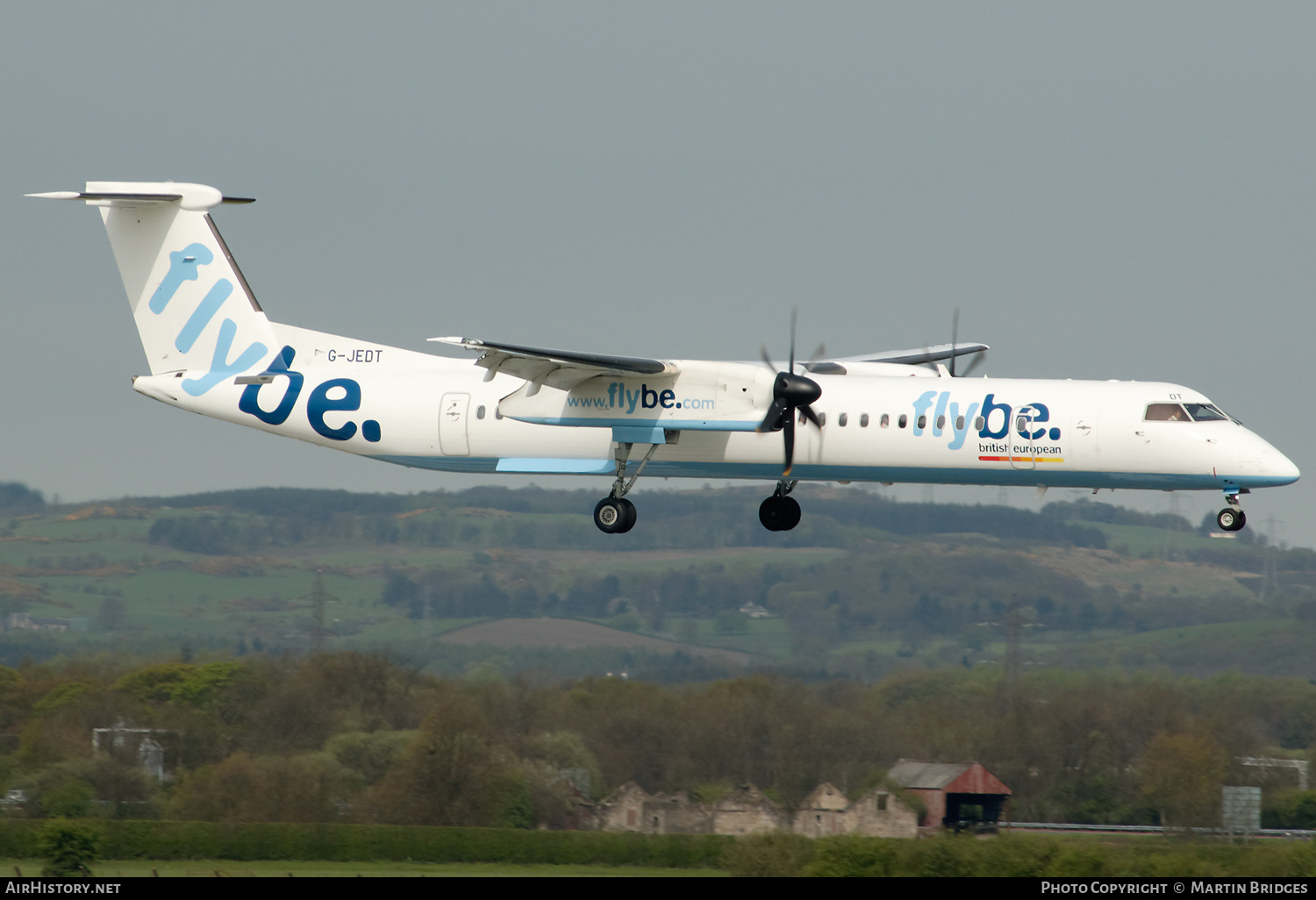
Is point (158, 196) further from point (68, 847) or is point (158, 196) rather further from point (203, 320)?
point (68, 847)

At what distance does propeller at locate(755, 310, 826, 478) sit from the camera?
24.3 meters

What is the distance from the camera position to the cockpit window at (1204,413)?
2412 centimetres

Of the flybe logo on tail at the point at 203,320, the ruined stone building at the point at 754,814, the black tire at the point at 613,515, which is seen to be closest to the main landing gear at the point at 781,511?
the black tire at the point at 613,515

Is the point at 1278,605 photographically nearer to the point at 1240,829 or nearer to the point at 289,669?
the point at 1240,829

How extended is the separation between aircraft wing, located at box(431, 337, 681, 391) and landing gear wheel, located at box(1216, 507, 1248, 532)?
8.92 meters

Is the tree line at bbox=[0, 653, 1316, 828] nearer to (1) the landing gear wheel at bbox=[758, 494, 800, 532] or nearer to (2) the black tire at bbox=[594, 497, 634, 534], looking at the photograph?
(2) the black tire at bbox=[594, 497, 634, 534]

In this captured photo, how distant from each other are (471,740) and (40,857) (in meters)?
10.8

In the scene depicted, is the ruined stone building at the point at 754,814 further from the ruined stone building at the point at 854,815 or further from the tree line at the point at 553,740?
the tree line at the point at 553,740

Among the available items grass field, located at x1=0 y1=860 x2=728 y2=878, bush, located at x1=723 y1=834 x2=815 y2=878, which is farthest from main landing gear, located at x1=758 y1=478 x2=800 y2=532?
grass field, located at x1=0 y1=860 x2=728 y2=878

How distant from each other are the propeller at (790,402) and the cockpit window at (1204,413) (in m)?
5.84

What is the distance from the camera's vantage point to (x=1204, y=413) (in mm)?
24203

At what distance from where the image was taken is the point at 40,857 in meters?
36.7
